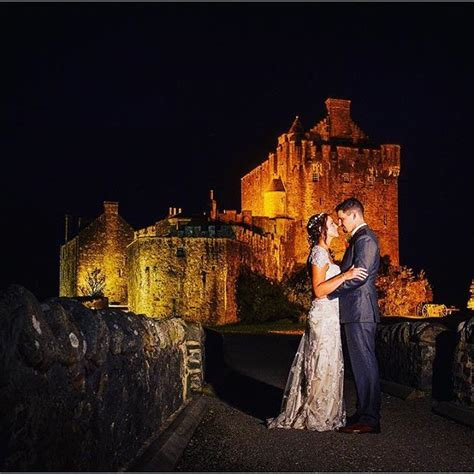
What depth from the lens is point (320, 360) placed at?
680 centimetres

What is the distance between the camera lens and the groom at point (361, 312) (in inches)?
256

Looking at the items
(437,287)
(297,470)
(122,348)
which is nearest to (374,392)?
(297,470)

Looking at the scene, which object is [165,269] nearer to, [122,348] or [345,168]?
[345,168]

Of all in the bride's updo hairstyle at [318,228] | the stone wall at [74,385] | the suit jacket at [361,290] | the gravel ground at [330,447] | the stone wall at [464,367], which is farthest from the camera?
the stone wall at [464,367]

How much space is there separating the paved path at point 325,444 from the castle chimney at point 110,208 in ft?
152

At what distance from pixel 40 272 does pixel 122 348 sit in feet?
210

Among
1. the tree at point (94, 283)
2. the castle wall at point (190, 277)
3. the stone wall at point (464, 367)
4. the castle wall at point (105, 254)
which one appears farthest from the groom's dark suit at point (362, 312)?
the castle wall at point (105, 254)

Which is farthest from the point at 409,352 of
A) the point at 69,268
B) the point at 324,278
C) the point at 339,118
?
the point at 69,268

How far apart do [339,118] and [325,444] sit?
50.8m

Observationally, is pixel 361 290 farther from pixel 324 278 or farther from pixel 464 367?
pixel 464 367

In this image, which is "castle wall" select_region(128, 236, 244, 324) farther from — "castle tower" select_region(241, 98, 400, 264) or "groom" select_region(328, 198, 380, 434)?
"groom" select_region(328, 198, 380, 434)

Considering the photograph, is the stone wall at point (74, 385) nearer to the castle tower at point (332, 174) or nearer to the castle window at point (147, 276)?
the castle window at point (147, 276)

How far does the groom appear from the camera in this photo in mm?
6512

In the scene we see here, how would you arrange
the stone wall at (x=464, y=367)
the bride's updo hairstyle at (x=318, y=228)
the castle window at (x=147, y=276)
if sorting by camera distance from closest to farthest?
the bride's updo hairstyle at (x=318, y=228), the stone wall at (x=464, y=367), the castle window at (x=147, y=276)
